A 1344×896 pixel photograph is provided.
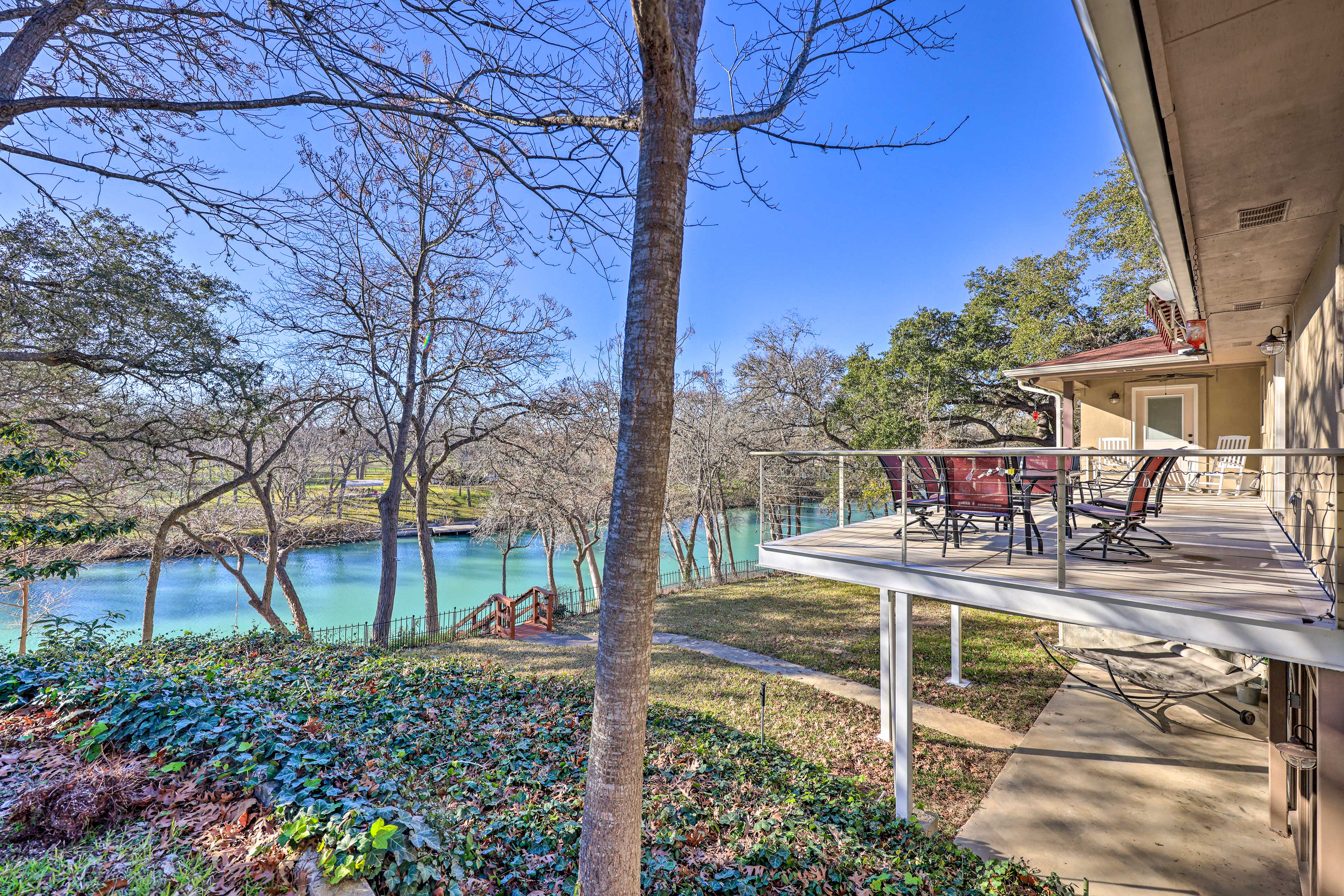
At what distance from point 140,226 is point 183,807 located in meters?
8.10

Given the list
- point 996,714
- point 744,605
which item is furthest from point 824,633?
point 996,714

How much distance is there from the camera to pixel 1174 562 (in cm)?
443

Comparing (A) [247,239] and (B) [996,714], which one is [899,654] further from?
(A) [247,239]

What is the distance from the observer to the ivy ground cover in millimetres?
2547

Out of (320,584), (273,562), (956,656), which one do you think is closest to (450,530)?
(320,584)

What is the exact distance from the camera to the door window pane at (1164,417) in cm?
998

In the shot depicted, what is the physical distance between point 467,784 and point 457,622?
42.0ft

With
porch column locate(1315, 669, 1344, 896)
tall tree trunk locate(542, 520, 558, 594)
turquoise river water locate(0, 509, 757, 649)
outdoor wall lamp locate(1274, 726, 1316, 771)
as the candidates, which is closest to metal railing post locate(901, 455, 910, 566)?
porch column locate(1315, 669, 1344, 896)

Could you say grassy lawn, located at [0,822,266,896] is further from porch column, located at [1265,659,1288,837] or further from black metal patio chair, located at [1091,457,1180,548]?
porch column, located at [1265,659,1288,837]

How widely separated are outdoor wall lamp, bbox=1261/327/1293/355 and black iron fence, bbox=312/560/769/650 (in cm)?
953

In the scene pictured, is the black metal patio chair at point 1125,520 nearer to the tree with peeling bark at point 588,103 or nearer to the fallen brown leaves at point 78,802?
the tree with peeling bark at point 588,103

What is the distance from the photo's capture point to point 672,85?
7.53 feet

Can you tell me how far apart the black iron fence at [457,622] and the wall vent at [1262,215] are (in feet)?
32.3

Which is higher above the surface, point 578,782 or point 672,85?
point 672,85
